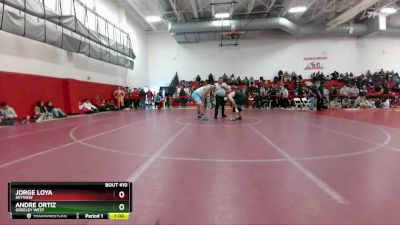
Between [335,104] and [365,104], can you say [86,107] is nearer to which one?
[335,104]

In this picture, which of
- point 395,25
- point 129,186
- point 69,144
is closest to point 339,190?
point 129,186

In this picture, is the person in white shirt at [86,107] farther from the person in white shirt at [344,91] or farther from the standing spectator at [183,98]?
the person in white shirt at [344,91]

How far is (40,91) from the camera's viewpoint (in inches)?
536

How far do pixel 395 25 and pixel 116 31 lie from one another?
82.1 ft

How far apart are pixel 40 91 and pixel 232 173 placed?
504 inches

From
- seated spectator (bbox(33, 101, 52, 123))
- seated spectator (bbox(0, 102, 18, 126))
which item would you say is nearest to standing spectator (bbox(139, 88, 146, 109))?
seated spectator (bbox(33, 101, 52, 123))

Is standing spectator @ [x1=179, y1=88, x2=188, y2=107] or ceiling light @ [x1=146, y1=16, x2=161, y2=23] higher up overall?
ceiling light @ [x1=146, y1=16, x2=161, y2=23]

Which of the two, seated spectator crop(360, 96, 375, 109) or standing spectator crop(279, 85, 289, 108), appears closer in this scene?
seated spectator crop(360, 96, 375, 109)

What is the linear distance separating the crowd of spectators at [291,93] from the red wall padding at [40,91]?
831 millimetres

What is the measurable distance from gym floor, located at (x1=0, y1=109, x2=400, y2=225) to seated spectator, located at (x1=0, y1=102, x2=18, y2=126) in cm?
425

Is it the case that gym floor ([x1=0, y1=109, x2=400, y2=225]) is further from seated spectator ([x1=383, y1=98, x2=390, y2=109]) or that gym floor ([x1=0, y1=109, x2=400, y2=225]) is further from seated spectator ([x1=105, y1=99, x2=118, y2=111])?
seated spectator ([x1=383, y1=98, x2=390, y2=109])
